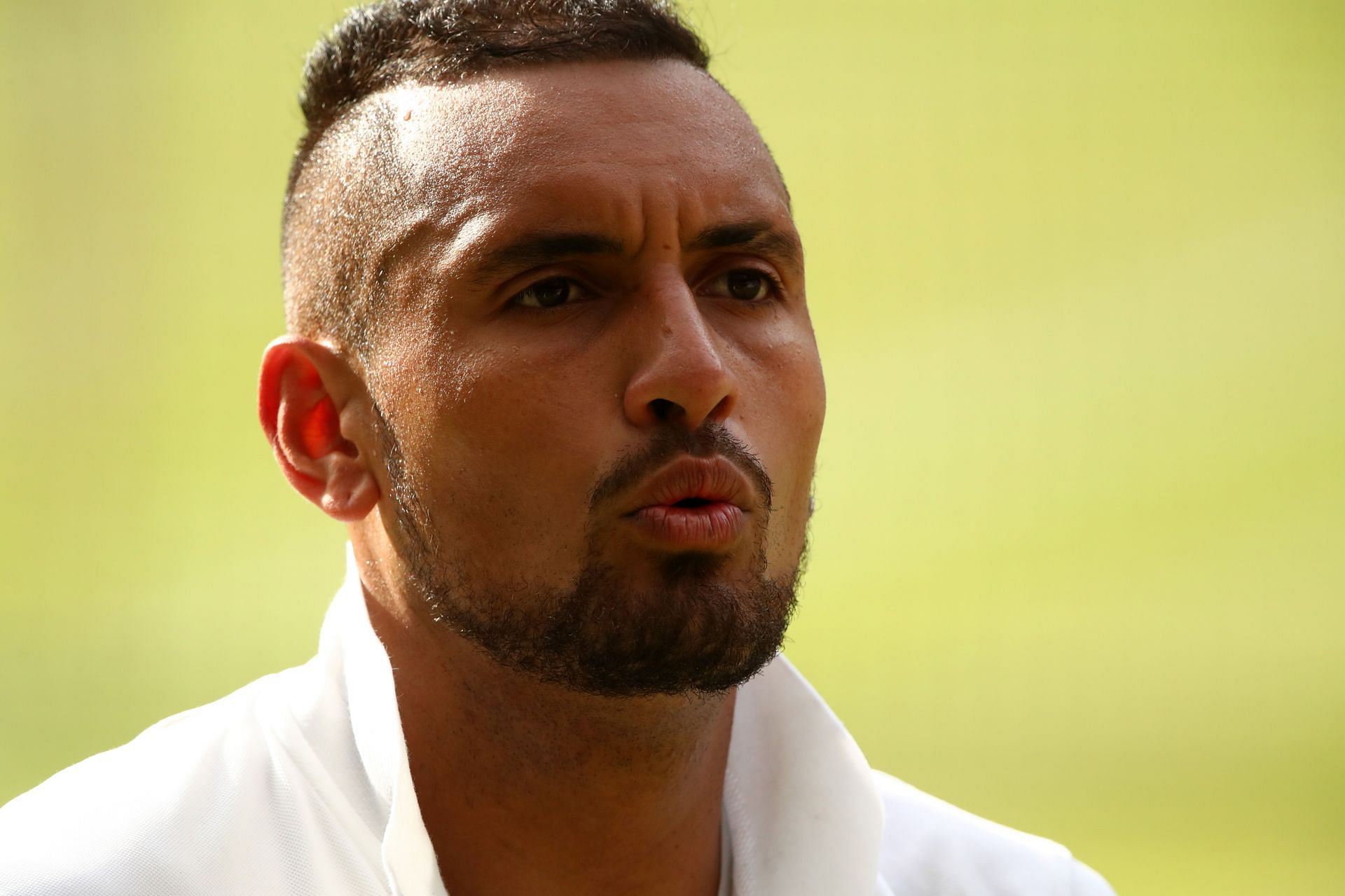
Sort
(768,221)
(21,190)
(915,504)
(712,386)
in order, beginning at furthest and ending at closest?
(915,504) < (21,190) < (768,221) < (712,386)

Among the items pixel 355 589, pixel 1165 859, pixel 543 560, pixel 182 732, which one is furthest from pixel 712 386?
pixel 1165 859

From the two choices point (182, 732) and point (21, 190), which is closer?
point (182, 732)

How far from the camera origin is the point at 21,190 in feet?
8.46

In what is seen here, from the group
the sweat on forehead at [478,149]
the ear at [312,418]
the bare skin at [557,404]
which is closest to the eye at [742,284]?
the bare skin at [557,404]

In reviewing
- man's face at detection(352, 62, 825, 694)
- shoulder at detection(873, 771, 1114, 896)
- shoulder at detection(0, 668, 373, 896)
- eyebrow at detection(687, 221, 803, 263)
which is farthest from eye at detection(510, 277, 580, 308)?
shoulder at detection(873, 771, 1114, 896)

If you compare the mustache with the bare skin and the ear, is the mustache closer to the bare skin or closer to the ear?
the bare skin

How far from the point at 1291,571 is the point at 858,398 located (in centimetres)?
97

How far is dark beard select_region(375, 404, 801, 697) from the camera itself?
126 centimetres

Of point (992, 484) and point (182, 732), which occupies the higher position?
point (992, 484)

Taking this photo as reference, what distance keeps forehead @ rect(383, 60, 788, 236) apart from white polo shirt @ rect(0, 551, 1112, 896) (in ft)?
1.58

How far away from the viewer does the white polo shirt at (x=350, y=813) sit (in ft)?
4.20

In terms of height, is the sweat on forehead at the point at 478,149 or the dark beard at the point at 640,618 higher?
the sweat on forehead at the point at 478,149

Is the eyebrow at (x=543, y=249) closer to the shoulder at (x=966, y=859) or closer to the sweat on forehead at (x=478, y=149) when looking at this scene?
the sweat on forehead at (x=478, y=149)

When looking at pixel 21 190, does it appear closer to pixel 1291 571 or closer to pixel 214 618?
pixel 214 618
